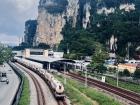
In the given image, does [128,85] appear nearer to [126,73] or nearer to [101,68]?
[126,73]

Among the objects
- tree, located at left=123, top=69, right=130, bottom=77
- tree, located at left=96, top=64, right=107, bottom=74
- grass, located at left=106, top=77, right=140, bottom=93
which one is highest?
tree, located at left=96, top=64, right=107, bottom=74

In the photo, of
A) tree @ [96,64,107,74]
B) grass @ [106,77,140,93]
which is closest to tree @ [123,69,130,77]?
grass @ [106,77,140,93]

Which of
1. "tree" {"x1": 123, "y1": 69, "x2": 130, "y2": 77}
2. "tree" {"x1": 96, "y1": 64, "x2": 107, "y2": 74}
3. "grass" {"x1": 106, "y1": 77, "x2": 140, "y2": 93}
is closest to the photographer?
"grass" {"x1": 106, "y1": 77, "x2": 140, "y2": 93}

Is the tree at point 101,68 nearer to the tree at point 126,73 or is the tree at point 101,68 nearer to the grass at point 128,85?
the tree at point 126,73

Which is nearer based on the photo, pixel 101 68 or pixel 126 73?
pixel 126 73

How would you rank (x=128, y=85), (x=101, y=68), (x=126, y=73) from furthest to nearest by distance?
(x=101, y=68), (x=126, y=73), (x=128, y=85)

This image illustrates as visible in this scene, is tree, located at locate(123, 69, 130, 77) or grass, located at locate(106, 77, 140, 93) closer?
grass, located at locate(106, 77, 140, 93)

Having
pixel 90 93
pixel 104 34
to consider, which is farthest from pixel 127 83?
pixel 104 34

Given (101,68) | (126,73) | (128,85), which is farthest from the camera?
(101,68)

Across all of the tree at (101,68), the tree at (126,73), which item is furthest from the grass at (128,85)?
the tree at (101,68)

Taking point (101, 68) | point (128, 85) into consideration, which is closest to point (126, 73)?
point (101, 68)

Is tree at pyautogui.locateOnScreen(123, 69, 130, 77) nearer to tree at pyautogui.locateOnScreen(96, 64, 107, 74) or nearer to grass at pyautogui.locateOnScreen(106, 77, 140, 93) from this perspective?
grass at pyautogui.locateOnScreen(106, 77, 140, 93)

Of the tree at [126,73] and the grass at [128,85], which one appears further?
the tree at [126,73]

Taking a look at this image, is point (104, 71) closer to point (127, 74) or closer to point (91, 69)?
point (91, 69)
